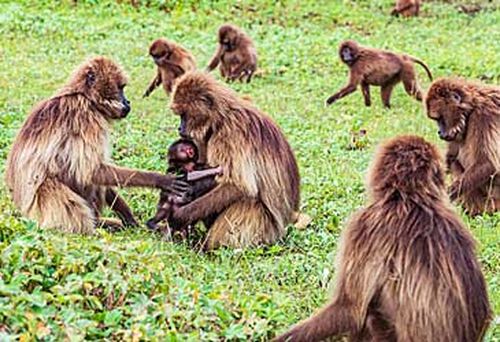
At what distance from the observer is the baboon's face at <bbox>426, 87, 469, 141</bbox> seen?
29.8ft

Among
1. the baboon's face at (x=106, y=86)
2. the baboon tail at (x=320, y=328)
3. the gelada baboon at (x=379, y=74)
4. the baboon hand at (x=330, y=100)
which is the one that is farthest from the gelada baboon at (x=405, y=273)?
the gelada baboon at (x=379, y=74)

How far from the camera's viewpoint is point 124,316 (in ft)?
17.5

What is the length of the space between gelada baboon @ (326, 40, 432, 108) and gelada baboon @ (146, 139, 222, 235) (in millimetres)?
7532

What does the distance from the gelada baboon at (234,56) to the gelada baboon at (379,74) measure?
225cm

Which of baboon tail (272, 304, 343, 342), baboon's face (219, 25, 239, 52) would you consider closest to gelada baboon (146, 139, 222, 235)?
baboon tail (272, 304, 343, 342)

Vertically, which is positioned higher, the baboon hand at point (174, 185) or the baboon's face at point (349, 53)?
the baboon's face at point (349, 53)

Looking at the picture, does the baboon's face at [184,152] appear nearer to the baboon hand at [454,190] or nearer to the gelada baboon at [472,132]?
the gelada baboon at [472,132]

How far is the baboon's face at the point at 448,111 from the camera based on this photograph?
29.8ft

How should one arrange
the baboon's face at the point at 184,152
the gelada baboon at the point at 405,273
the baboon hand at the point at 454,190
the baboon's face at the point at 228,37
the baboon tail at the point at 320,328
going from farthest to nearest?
1. the baboon's face at the point at 228,37
2. the baboon hand at the point at 454,190
3. the baboon's face at the point at 184,152
4. the baboon tail at the point at 320,328
5. the gelada baboon at the point at 405,273

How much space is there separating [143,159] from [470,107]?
3.49 meters

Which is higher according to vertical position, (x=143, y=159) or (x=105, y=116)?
(x=105, y=116)

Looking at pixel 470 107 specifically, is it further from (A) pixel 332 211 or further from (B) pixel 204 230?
(B) pixel 204 230

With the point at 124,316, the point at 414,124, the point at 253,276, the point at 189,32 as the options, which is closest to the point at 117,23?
the point at 189,32

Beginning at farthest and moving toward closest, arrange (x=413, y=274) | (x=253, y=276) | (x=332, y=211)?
(x=332, y=211) < (x=253, y=276) < (x=413, y=274)
